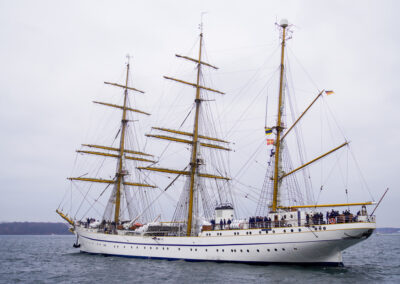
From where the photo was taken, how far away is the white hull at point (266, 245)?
28.3 metres

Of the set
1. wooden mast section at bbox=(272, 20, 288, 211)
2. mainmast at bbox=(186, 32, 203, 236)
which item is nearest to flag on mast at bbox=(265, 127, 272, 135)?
wooden mast section at bbox=(272, 20, 288, 211)

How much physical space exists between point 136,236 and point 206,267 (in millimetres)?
11556

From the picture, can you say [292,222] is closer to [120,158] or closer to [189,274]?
[189,274]

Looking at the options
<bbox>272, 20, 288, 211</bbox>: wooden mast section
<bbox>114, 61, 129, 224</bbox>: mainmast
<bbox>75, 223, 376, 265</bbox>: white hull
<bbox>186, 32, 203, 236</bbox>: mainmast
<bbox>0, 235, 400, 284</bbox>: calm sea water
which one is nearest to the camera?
<bbox>0, 235, 400, 284</bbox>: calm sea water

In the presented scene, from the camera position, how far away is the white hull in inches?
1113

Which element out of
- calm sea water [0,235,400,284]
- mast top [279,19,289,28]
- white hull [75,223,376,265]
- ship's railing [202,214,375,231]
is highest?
mast top [279,19,289,28]

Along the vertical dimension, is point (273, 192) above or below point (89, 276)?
above

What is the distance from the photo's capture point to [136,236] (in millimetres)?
38906

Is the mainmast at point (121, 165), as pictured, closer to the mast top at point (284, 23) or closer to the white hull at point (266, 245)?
the white hull at point (266, 245)

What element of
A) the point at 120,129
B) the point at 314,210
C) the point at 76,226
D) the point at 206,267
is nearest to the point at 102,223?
the point at 76,226

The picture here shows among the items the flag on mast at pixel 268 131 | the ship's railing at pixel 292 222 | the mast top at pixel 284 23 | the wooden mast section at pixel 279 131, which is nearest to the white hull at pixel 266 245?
the ship's railing at pixel 292 222

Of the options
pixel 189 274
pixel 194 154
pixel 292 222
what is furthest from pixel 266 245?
pixel 194 154

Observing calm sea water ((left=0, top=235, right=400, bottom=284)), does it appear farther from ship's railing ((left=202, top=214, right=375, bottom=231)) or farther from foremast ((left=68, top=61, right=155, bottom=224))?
foremast ((left=68, top=61, right=155, bottom=224))

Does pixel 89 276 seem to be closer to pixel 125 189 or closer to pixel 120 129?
pixel 125 189
